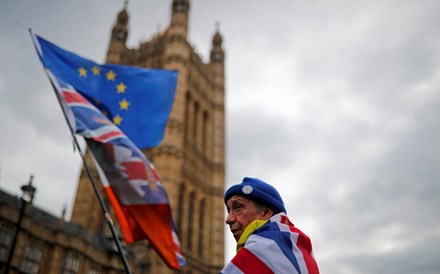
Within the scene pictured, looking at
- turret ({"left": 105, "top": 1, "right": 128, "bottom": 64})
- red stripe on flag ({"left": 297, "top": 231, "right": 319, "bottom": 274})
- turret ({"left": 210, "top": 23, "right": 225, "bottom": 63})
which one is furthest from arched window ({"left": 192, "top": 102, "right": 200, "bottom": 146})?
red stripe on flag ({"left": 297, "top": 231, "right": 319, "bottom": 274})

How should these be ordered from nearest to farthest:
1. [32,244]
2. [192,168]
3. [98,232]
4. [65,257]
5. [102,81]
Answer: [102,81] → [32,244] → [65,257] → [98,232] → [192,168]

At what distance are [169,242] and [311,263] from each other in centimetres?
554

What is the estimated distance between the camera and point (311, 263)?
5.18ft

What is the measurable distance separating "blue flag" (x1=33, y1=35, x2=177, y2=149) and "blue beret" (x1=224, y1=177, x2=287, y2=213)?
20.0ft

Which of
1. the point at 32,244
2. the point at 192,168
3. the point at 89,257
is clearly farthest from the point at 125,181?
the point at 192,168

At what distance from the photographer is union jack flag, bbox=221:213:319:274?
1.44 metres

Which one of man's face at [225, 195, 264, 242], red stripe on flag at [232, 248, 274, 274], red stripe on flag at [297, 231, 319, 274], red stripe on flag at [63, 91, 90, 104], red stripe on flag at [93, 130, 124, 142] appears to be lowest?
red stripe on flag at [232, 248, 274, 274]

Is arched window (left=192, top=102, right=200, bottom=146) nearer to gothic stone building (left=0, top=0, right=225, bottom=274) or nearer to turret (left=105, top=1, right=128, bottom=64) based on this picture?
gothic stone building (left=0, top=0, right=225, bottom=274)

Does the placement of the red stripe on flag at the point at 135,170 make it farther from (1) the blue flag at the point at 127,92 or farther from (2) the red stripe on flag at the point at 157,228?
(1) the blue flag at the point at 127,92

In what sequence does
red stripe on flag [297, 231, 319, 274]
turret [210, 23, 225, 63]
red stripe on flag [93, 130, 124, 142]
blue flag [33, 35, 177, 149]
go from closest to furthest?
1. red stripe on flag [297, 231, 319, 274]
2. red stripe on flag [93, 130, 124, 142]
3. blue flag [33, 35, 177, 149]
4. turret [210, 23, 225, 63]

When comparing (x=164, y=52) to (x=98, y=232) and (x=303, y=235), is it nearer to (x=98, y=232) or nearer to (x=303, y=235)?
(x=98, y=232)

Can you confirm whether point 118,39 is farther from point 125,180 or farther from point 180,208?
point 125,180

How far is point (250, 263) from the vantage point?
1.44 m

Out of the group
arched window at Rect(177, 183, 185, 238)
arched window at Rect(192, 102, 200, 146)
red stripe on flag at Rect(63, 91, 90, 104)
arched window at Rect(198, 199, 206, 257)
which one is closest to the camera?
red stripe on flag at Rect(63, 91, 90, 104)
